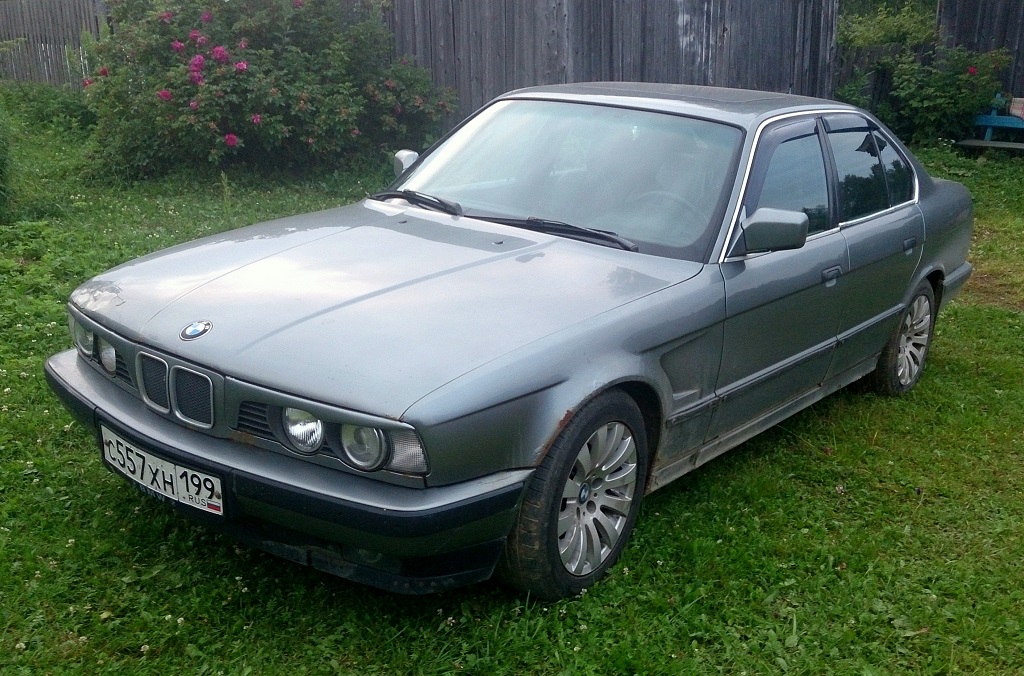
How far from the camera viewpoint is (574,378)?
310 centimetres

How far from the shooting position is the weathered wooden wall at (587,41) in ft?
32.4

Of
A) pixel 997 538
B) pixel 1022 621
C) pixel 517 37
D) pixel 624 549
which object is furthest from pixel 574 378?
pixel 517 37

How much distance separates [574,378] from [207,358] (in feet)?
3.57

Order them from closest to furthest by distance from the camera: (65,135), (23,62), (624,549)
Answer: (624,549), (65,135), (23,62)

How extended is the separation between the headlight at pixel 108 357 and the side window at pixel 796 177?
7.90 ft

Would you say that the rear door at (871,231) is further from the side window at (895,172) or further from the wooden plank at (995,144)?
the wooden plank at (995,144)

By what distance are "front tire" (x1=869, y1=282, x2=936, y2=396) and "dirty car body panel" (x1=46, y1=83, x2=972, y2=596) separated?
43 centimetres

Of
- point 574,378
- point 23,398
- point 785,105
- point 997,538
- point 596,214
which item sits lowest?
point 997,538

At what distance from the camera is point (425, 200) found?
14.4ft

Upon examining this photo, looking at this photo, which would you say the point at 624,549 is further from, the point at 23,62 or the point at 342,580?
the point at 23,62

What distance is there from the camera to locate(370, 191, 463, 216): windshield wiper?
425 centimetres

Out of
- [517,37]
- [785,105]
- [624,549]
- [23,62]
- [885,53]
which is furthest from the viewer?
[23,62]

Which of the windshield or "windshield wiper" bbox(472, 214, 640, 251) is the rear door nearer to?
the windshield

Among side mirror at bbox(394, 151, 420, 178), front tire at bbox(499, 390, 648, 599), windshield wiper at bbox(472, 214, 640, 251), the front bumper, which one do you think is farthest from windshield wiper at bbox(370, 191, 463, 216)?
A: the front bumper
